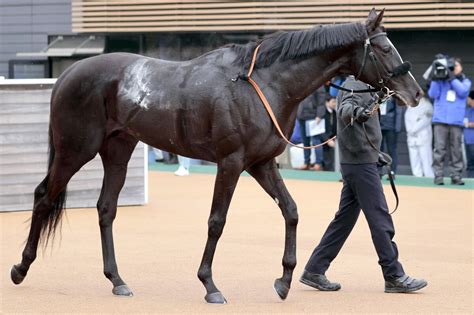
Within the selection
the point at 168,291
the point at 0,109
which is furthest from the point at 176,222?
the point at 168,291

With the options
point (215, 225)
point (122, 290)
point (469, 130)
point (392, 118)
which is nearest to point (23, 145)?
point (122, 290)

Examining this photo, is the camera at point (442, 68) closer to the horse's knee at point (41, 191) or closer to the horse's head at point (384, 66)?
the horse's head at point (384, 66)

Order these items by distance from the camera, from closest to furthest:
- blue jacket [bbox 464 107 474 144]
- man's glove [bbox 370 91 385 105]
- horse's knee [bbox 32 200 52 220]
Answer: man's glove [bbox 370 91 385 105]
horse's knee [bbox 32 200 52 220]
blue jacket [bbox 464 107 474 144]

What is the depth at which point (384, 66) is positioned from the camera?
7.49m

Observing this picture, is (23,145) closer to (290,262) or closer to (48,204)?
(48,204)

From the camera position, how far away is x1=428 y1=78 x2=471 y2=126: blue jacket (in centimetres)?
1633

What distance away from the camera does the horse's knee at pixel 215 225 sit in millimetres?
7648

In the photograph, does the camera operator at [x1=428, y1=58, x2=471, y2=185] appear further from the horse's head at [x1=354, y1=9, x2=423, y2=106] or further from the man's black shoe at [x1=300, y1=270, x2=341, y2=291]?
the horse's head at [x1=354, y1=9, x2=423, y2=106]

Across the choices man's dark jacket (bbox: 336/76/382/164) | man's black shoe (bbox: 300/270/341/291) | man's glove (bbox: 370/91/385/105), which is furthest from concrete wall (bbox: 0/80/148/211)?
man's glove (bbox: 370/91/385/105)

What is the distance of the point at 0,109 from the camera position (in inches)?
501

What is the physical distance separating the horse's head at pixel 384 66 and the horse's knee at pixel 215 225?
1.48 meters

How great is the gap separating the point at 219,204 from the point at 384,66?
1563 mm

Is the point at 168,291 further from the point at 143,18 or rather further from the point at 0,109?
the point at 143,18

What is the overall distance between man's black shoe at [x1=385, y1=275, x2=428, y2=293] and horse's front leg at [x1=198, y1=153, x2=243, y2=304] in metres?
1.36
